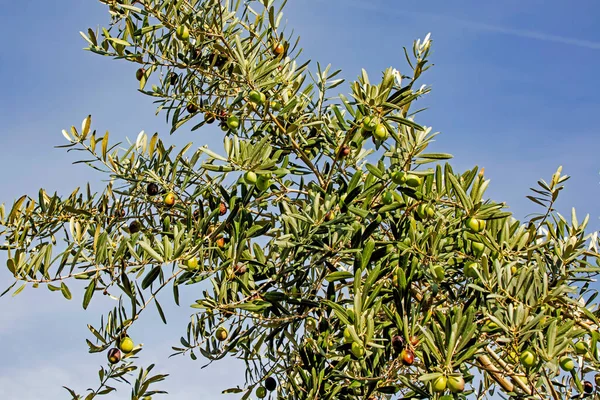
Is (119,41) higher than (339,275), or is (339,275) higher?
(119,41)

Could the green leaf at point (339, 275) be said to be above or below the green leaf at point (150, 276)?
below

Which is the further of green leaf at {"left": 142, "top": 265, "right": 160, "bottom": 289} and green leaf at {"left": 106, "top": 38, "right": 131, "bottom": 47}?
green leaf at {"left": 106, "top": 38, "right": 131, "bottom": 47}

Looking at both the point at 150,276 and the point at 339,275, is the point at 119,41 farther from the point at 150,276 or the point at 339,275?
the point at 339,275

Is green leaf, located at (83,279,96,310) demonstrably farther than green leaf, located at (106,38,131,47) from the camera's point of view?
No

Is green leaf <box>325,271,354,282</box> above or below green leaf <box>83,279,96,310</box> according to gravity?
below

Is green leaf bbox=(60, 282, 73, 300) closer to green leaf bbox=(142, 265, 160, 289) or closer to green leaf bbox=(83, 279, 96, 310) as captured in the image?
green leaf bbox=(83, 279, 96, 310)

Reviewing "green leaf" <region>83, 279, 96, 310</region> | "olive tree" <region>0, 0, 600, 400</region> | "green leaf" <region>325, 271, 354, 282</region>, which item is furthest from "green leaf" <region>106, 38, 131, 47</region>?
"green leaf" <region>325, 271, 354, 282</region>

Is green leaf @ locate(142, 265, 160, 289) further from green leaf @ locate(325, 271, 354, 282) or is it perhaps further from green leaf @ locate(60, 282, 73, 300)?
green leaf @ locate(325, 271, 354, 282)

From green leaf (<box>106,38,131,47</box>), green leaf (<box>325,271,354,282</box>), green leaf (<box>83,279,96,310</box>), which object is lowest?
green leaf (<box>325,271,354,282</box>)

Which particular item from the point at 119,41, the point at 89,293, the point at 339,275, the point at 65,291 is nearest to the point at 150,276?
the point at 89,293

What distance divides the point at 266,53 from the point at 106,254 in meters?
2.06

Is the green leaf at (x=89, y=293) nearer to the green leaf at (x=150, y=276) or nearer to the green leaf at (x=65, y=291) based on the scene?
the green leaf at (x=65, y=291)

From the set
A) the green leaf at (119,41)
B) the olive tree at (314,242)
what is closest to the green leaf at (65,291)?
the olive tree at (314,242)

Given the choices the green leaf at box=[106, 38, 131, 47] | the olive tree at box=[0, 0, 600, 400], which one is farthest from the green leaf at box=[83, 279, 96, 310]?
the green leaf at box=[106, 38, 131, 47]
